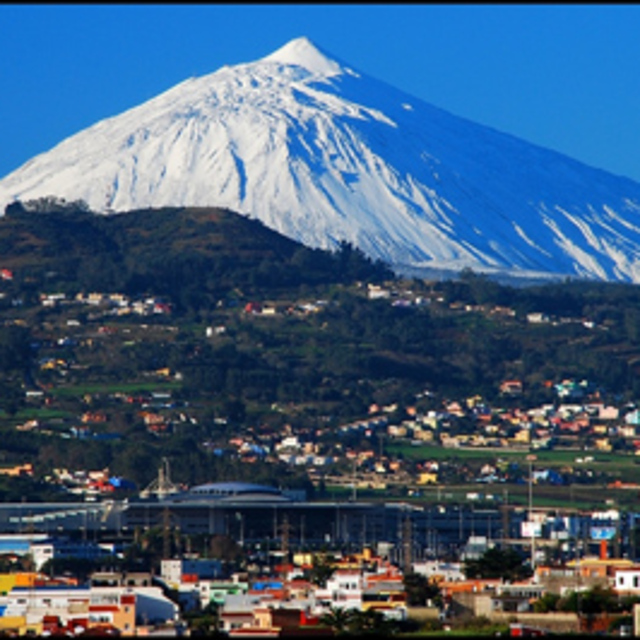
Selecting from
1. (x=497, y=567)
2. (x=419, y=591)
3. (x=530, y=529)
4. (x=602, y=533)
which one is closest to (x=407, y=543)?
(x=530, y=529)

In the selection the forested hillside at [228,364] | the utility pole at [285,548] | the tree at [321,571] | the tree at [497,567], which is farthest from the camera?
the forested hillside at [228,364]

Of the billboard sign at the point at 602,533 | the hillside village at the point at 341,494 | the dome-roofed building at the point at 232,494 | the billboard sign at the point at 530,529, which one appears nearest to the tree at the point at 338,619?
the hillside village at the point at 341,494

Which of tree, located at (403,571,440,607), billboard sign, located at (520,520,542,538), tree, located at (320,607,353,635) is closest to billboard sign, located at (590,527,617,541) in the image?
billboard sign, located at (520,520,542,538)

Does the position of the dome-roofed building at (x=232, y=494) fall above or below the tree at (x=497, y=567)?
above

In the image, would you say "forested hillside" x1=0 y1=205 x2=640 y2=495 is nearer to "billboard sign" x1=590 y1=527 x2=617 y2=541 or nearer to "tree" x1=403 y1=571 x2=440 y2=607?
"billboard sign" x1=590 y1=527 x2=617 y2=541

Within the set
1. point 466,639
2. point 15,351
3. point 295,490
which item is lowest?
point 466,639

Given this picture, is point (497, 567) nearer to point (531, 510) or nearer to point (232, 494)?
point (531, 510)

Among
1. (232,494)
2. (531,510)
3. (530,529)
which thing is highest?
(232,494)

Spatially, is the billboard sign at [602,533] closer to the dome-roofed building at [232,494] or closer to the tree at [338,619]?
the dome-roofed building at [232,494]

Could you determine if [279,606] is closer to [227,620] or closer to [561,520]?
[227,620]

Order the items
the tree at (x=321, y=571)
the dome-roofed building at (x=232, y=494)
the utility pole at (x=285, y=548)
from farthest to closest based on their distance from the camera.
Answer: the dome-roofed building at (x=232, y=494)
the utility pole at (x=285, y=548)
the tree at (x=321, y=571)

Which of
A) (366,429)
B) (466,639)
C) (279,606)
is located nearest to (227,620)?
(279,606)
